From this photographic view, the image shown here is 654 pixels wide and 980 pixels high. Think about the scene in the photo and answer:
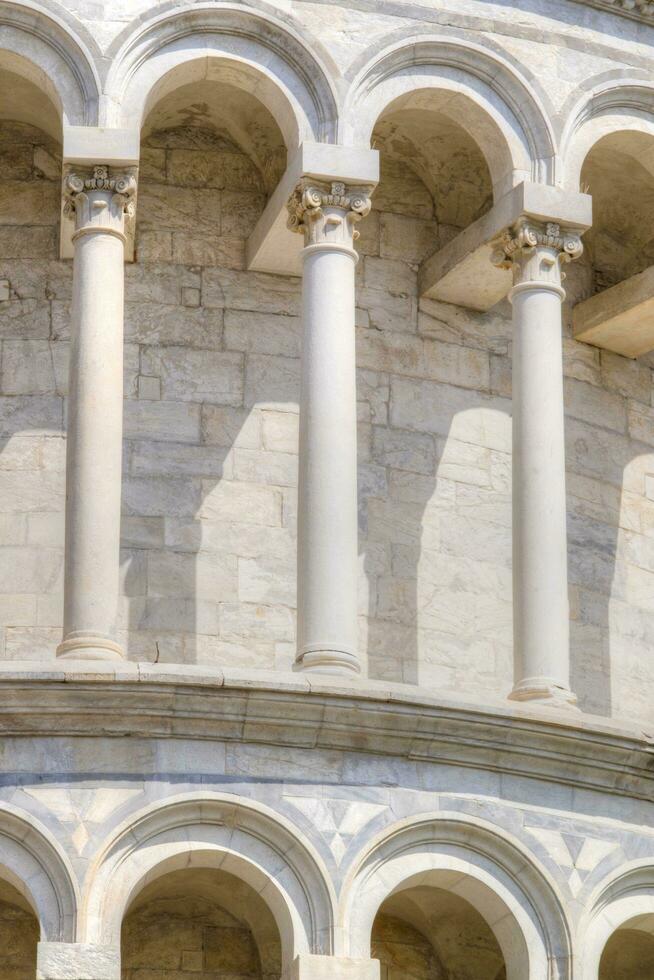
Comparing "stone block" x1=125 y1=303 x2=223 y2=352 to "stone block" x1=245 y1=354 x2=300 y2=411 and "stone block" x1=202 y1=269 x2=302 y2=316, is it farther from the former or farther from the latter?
"stone block" x1=245 y1=354 x2=300 y2=411

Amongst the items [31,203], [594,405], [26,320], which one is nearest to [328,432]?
[26,320]

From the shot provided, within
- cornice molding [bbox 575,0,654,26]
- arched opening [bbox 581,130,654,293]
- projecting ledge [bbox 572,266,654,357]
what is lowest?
projecting ledge [bbox 572,266,654,357]

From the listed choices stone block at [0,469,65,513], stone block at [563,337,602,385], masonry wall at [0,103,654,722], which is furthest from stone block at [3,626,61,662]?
stone block at [563,337,602,385]

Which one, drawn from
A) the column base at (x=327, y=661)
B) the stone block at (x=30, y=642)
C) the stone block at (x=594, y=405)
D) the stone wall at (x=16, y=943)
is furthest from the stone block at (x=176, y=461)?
the stone wall at (x=16, y=943)

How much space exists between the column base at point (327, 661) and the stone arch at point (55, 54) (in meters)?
4.37

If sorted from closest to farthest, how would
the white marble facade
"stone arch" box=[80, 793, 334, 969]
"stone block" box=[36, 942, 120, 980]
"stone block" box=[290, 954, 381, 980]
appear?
"stone block" box=[36, 942, 120, 980]
"stone block" box=[290, 954, 381, 980]
"stone arch" box=[80, 793, 334, 969]
the white marble facade

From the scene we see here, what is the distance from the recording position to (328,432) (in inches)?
850

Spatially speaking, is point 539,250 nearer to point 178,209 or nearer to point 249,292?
point 249,292

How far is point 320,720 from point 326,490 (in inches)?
70.9

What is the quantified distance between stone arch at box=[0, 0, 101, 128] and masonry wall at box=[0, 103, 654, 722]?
5.30 feet

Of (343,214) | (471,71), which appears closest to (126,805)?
(343,214)

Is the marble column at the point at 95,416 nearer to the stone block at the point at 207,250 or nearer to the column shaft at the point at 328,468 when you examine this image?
the column shaft at the point at 328,468

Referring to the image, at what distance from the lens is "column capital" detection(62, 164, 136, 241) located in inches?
859

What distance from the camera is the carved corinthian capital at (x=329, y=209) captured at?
22.2 m
